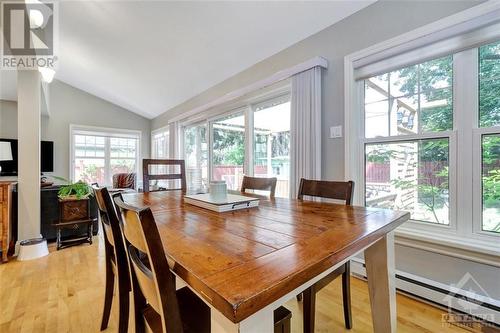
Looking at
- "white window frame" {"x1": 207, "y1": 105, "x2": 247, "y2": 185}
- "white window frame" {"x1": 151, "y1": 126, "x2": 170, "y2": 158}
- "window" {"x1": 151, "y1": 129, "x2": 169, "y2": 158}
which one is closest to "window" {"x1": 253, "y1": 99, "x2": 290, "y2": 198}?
"white window frame" {"x1": 207, "y1": 105, "x2": 247, "y2": 185}

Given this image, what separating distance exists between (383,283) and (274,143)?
1.98m

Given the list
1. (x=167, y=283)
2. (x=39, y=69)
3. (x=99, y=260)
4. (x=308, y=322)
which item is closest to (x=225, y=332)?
(x=167, y=283)

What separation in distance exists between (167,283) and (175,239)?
0.52 feet

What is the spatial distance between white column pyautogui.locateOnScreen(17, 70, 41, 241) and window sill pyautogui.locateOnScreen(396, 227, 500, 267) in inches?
144

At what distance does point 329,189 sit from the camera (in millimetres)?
1441

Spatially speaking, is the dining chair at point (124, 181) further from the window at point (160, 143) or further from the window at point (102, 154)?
the window at point (160, 143)

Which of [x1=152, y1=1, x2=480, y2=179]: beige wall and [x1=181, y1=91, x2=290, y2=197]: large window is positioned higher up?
[x1=152, y1=1, x2=480, y2=179]: beige wall

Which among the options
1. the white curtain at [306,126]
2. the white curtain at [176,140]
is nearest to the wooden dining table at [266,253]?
the white curtain at [306,126]

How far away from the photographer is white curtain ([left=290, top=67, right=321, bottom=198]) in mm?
2143

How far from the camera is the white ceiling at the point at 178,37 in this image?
215cm

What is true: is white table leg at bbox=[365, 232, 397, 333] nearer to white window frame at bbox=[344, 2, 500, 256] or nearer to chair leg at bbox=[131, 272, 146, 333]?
white window frame at bbox=[344, 2, 500, 256]

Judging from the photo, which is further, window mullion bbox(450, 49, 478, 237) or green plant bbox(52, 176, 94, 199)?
green plant bbox(52, 176, 94, 199)

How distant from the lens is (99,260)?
2.41m

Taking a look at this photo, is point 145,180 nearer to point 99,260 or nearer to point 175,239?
point 99,260
